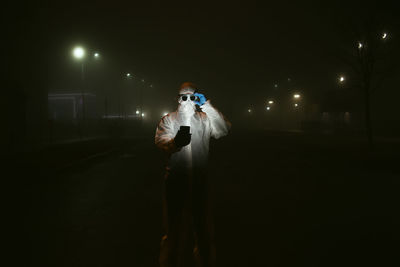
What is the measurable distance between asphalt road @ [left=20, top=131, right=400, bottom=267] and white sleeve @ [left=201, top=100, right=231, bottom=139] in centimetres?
173

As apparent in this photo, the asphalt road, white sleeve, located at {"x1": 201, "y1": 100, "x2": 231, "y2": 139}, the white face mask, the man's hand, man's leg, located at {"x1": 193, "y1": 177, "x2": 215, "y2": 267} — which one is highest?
the white face mask

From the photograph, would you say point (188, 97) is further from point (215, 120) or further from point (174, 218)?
point (174, 218)

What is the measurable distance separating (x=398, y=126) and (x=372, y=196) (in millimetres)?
29200

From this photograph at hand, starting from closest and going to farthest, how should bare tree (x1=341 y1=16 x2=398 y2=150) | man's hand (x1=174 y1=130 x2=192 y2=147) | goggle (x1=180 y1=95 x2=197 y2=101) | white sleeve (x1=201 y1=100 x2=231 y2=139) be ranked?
man's hand (x1=174 y1=130 x2=192 y2=147) → goggle (x1=180 y1=95 x2=197 y2=101) → white sleeve (x1=201 y1=100 x2=231 y2=139) → bare tree (x1=341 y1=16 x2=398 y2=150)

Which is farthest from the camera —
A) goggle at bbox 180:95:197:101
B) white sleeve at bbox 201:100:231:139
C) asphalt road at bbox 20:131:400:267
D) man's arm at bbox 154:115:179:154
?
asphalt road at bbox 20:131:400:267

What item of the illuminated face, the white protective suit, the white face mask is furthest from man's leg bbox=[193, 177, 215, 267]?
the illuminated face

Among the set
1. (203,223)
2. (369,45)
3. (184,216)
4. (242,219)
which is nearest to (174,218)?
(184,216)

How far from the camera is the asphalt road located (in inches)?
156

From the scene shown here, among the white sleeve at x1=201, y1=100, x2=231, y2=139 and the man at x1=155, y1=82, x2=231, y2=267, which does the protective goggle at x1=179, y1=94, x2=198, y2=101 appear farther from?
the white sleeve at x1=201, y1=100, x2=231, y2=139

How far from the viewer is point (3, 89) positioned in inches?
883

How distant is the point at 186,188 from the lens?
2.83m

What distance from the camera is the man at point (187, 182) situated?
2.83 meters

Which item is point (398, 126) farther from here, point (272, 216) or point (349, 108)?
point (272, 216)

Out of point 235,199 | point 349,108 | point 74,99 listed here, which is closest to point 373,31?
point 235,199
